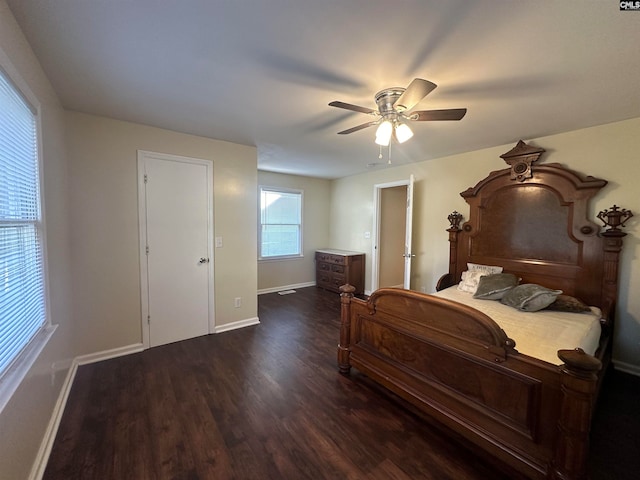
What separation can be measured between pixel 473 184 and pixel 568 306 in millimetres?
1780

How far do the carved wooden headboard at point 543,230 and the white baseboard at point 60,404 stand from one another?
3.79 metres

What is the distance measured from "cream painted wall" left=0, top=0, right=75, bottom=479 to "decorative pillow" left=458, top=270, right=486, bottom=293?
145 inches

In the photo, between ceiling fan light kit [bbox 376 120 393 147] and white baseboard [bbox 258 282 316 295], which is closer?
ceiling fan light kit [bbox 376 120 393 147]

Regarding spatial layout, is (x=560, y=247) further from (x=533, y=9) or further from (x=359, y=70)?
(x=359, y=70)

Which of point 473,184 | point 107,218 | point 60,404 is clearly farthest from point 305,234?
point 60,404

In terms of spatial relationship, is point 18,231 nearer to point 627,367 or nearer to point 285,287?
point 285,287

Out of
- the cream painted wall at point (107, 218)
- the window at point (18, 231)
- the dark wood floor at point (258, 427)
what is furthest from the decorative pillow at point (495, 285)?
the window at point (18, 231)

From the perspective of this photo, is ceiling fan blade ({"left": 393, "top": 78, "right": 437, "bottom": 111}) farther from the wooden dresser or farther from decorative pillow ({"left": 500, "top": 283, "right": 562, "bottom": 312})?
the wooden dresser

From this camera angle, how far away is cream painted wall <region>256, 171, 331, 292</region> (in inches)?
210

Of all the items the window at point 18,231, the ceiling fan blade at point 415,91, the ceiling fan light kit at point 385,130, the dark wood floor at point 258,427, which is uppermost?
the ceiling fan blade at point 415,91

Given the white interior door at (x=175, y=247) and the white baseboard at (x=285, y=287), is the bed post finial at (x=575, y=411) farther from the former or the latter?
the white baseboard at (x=285, y=287)

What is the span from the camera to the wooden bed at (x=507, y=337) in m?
1.33

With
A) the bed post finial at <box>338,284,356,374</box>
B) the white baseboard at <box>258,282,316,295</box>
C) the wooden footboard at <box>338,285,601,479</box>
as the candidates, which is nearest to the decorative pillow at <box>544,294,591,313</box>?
the wooden footboard at <box>338,285,601,479</box>

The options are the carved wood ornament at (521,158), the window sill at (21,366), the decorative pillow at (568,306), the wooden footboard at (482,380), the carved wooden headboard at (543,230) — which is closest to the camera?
→ the window sill at (21,366)
